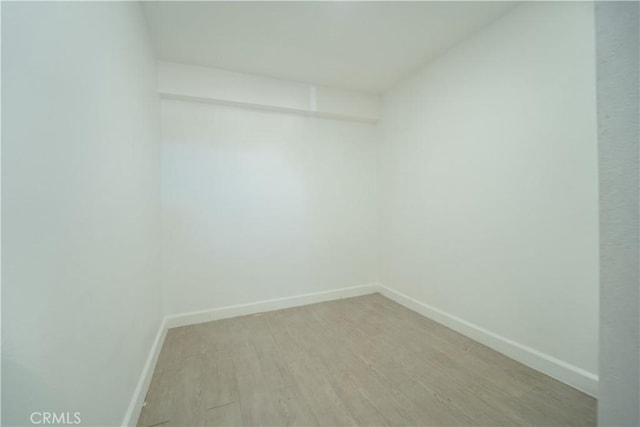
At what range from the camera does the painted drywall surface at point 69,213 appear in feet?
2.06

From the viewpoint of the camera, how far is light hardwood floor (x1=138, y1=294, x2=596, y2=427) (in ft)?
4.70

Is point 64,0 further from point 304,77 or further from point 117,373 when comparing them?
point 304,77

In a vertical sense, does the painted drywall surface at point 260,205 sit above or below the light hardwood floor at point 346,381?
above

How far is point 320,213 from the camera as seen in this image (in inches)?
127

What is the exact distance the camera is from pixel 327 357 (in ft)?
6.57

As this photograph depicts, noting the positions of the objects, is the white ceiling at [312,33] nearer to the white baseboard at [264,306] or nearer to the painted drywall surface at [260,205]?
the painted drywall surface at [260,205]

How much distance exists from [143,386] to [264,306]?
142 cm

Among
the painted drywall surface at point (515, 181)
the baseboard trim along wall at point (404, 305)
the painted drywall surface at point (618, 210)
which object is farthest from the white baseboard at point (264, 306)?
the painted drywall surface at point (618, 210)

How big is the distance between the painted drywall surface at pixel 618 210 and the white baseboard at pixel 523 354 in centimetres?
146

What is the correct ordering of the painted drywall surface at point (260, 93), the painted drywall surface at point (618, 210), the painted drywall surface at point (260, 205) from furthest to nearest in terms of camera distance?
the painted drywall surface at point (260, 205) < the painted drywall surface at point (260, 93) < the painted drywall surface at point (618, 210)

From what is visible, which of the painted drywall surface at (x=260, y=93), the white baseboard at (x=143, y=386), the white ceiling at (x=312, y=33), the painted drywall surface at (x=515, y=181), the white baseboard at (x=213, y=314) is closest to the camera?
the white baseboard at (x=143, y=386)

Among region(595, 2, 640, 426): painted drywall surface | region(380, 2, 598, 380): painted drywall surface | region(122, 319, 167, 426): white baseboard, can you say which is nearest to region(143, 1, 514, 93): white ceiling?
region(380, 2, 598, 380): painted drywall surface

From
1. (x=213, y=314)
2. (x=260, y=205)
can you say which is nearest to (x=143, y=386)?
(x=213, y=314)

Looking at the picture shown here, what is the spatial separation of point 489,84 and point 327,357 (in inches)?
103
